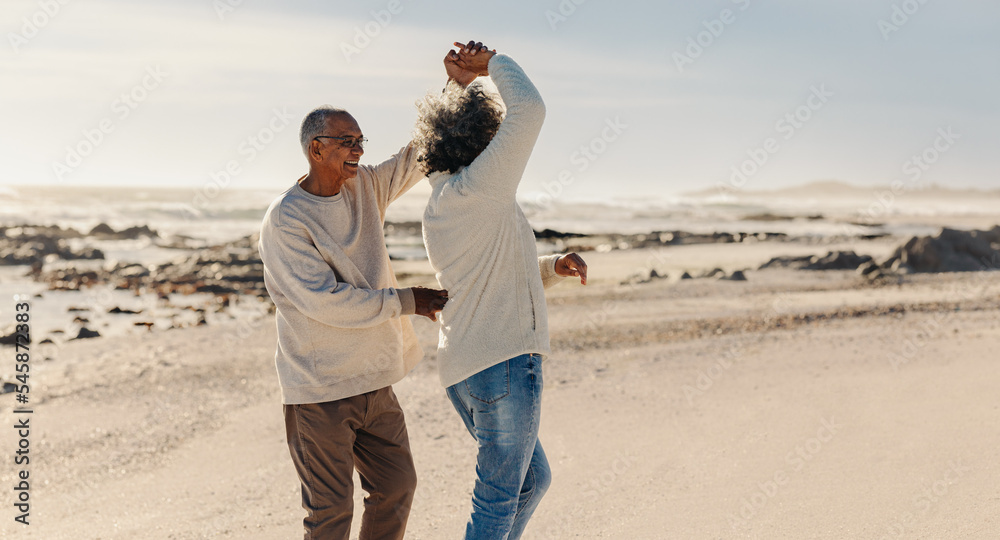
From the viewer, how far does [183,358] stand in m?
7.52

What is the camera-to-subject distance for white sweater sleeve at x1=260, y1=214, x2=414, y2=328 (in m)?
2.51

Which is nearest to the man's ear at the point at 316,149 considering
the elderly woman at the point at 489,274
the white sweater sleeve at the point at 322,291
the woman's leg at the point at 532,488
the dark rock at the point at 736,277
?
the white sweater sleeve at the point at 322,291

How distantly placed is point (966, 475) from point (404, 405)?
334 centimetres

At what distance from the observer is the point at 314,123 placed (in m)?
2.63

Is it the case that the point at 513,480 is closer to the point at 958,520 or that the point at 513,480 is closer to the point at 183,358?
the point at 958,520

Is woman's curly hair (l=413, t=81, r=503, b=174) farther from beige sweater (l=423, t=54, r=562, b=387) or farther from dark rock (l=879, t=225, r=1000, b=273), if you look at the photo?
dark rock (l=879, t=225, r=1000, b=273)

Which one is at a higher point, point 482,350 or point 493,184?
point 493,184

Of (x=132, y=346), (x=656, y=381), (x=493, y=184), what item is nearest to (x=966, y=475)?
(x=656, y=381)

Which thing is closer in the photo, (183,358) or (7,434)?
(7,434)

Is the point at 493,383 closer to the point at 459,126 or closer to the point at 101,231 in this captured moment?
the point at 459,126

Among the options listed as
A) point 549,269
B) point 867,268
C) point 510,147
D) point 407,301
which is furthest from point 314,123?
point 867,268

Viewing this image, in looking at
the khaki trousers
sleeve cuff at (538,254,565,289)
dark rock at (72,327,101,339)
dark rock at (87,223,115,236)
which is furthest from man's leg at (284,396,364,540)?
dark rock at (87,223,115,236)

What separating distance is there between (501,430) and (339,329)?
688 millimetres

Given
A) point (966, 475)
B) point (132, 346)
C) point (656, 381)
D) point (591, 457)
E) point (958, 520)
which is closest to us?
point (958, 520)
